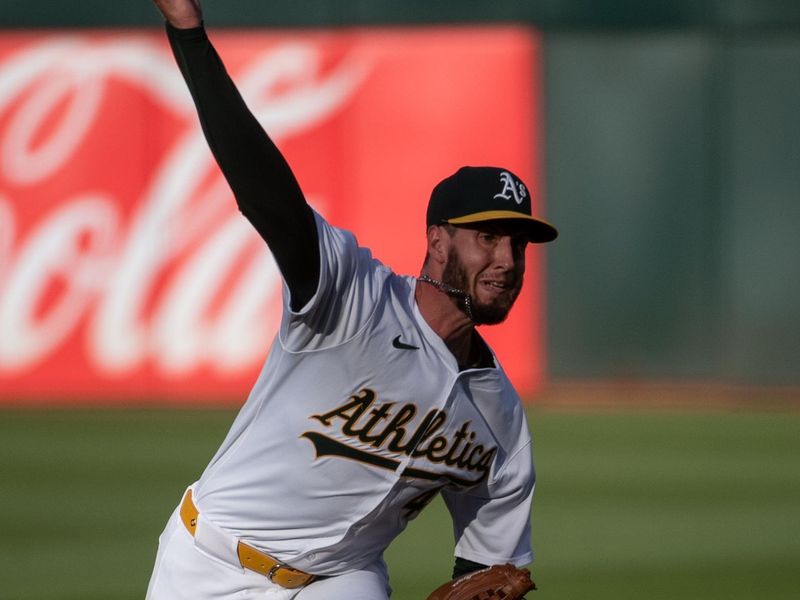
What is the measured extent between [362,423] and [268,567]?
19.5 inches

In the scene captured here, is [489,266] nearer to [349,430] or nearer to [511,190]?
[511,190]

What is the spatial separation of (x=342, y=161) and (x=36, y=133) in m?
2.73

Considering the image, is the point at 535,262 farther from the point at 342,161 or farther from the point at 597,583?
the point at 597,583

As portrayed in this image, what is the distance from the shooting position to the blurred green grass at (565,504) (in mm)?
6855

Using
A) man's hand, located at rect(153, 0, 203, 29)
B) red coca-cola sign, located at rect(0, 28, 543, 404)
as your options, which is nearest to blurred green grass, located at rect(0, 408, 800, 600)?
red coca-cola sign, located at rect(0, 28, 543, 404)

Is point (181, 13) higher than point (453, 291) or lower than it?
higher

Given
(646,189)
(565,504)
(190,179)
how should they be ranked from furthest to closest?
1. (646,189)
2. (190,179)
3. (565,504)

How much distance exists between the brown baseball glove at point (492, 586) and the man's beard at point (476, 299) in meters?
0.77

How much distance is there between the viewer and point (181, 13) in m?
2.95

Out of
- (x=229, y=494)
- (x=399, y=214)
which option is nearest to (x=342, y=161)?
(x=399, y=214)

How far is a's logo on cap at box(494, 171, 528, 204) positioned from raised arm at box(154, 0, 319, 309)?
65 cm

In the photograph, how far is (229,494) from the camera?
12.3 feet

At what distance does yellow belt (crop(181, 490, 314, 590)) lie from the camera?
3711 mm

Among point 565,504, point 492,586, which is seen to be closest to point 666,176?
point 565,504
